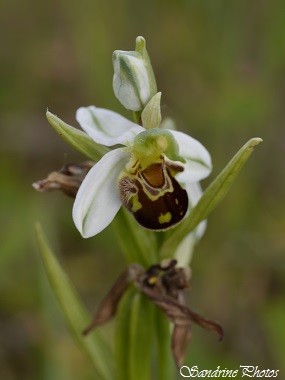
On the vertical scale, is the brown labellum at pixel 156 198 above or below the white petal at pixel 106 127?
below

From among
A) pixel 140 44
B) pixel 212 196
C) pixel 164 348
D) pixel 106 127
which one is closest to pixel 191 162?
pixel 212 196

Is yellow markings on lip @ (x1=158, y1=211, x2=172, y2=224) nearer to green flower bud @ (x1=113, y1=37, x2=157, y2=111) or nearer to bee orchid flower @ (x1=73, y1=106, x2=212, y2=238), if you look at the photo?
bee orchid flower @ (x1=73, y1=106, x2=212, y2=238)

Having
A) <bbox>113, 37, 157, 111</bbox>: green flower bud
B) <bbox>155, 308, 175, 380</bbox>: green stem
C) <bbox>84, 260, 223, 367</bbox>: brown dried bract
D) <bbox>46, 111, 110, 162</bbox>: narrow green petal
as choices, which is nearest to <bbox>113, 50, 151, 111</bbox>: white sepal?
<bbox>113, 37, 157, 111</bbox>: green flower bud

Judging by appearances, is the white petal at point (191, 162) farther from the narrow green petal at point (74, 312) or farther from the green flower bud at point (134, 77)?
the narrow green petal at point (74, 312)

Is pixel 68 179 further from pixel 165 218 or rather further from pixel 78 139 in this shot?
pixel 165 218

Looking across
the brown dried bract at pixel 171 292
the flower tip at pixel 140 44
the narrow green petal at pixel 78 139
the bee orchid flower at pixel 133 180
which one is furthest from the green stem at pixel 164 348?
the flower tip at pixel 140 44

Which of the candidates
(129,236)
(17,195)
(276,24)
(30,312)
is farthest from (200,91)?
(129,236)

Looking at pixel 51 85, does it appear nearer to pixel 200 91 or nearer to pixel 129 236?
pixel 200 91
